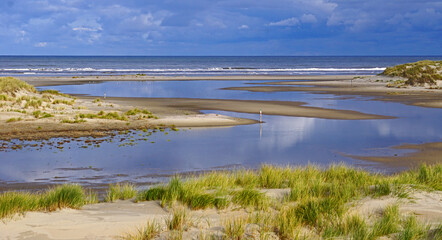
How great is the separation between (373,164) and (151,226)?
9.22 m

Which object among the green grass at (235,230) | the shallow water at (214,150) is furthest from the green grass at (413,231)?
the shallow water at (214,150)

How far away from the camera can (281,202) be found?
369 inches

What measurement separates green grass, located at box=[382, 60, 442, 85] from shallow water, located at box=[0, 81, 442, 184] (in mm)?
29708

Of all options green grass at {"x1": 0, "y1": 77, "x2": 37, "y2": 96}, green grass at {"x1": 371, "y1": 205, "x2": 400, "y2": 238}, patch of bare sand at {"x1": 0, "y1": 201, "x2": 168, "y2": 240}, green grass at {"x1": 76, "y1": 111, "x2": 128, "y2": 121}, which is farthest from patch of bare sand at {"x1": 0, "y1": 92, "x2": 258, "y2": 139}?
green grass at {"x1": 371, "y1": 205, "x2": 400, "y2": 238}

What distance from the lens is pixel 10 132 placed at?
66.3ft

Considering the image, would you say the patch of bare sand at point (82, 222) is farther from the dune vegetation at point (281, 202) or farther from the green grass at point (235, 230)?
the green grass at point (235, 230)

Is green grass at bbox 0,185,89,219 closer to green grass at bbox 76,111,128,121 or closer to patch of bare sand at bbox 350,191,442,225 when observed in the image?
patch of bare sand at bbox 350,191,442,225

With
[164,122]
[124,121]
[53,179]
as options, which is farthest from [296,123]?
[53,179]

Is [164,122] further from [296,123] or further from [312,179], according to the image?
[312,179]

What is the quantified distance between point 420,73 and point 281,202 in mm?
53646

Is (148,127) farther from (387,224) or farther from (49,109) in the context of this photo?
(387,224)

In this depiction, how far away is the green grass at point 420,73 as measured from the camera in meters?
53.1

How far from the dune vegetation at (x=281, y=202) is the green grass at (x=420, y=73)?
1740 inches

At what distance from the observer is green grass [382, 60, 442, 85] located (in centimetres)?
5306
